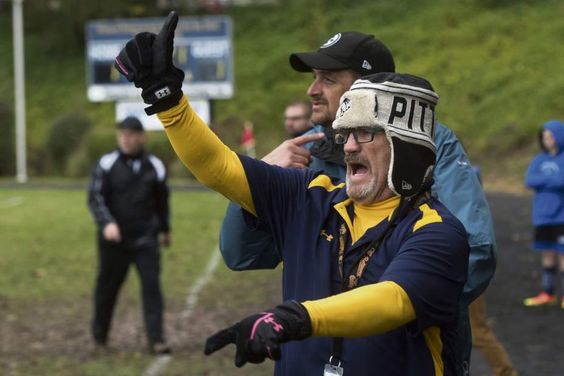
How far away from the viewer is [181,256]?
16438mm

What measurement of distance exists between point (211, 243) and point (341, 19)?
32.0 metres

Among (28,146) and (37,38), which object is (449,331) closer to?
(28,146)

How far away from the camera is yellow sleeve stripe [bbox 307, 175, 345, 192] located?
11.9 feet

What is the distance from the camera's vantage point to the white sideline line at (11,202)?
26.0 meters

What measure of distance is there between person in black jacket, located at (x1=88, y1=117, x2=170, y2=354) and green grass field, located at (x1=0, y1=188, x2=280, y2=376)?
468 mm

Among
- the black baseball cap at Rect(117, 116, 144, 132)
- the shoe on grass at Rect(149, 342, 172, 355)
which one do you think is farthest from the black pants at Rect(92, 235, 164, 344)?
the black baseball cap at Rect(117, 116, 144, 132)

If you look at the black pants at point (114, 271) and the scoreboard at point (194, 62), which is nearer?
the black pants at point (114, 271)

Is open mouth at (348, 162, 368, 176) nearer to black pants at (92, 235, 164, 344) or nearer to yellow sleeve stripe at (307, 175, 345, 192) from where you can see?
yellow sleeve stripe at (307, 175, 345, 192)

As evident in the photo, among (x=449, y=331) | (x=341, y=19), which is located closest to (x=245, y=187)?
(x=449, y=331)

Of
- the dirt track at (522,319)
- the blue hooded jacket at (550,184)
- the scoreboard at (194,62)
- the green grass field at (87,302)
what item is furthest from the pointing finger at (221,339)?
the scoreboard at (194,62)

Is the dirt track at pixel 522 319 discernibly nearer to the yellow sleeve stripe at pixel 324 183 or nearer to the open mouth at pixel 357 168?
the yellow sleeve stripe at pixel 324 183

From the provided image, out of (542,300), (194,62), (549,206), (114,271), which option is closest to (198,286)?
(114,271)

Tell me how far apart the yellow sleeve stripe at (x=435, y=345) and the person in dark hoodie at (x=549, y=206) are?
8.55 m

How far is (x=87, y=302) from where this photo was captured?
1234 centimetres
